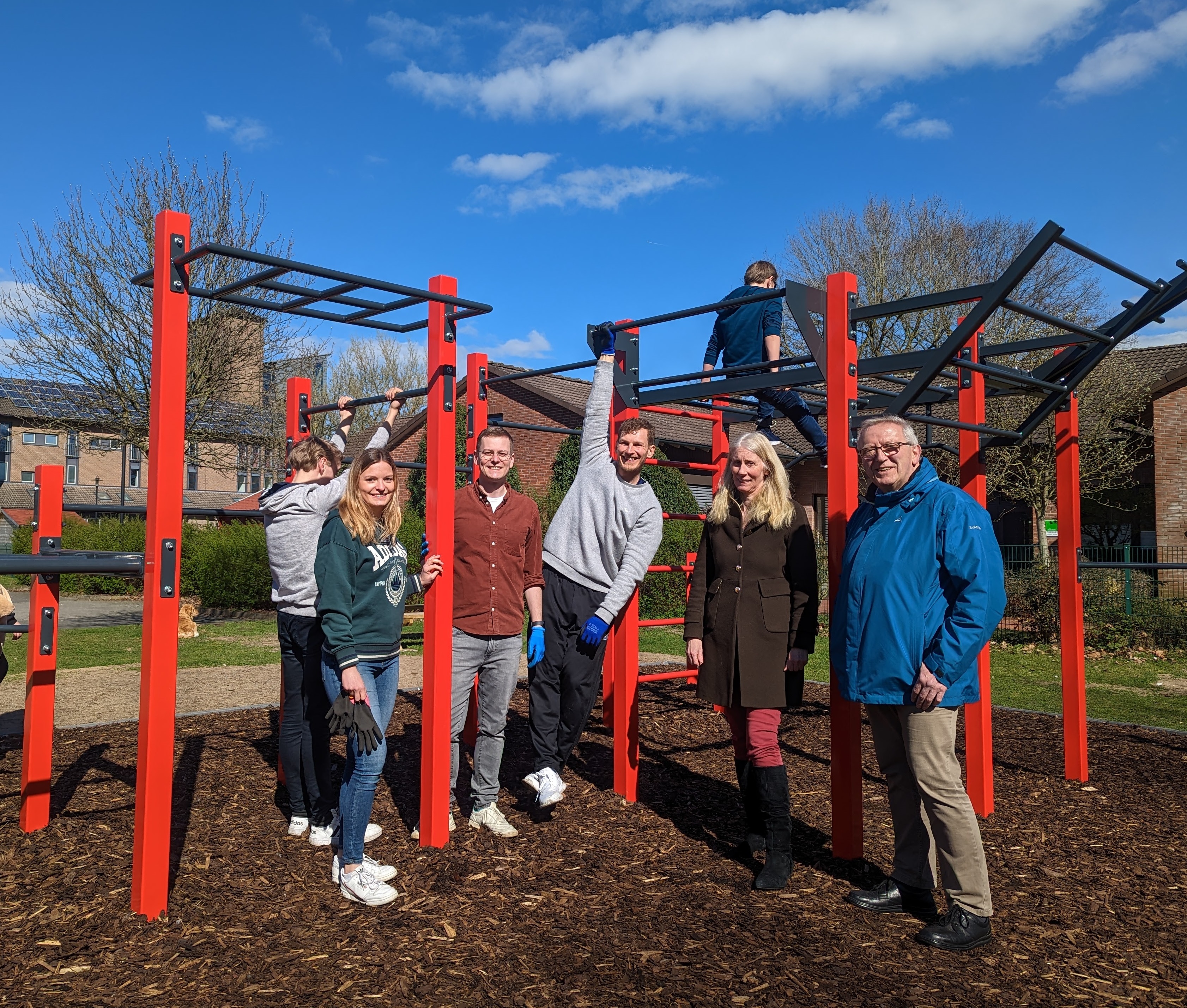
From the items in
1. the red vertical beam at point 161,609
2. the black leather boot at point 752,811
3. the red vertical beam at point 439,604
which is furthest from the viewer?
the red vertical beam at point 439,604

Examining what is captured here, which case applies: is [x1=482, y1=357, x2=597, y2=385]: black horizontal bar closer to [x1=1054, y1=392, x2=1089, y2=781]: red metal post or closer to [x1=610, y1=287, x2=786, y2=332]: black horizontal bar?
[x1=610, y1=287, x2=786, y2=332]: black horizontal bar

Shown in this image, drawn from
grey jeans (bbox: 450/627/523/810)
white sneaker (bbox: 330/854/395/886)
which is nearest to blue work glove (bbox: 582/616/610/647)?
grey jeans (bbox: 450/627/523/810)

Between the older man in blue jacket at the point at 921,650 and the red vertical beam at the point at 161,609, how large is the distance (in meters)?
2.35

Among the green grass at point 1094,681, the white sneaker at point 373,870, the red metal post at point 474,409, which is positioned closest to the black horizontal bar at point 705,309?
the red metal post at point 474,409

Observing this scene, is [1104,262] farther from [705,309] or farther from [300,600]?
[300,600]

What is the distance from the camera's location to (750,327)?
518 centimetres

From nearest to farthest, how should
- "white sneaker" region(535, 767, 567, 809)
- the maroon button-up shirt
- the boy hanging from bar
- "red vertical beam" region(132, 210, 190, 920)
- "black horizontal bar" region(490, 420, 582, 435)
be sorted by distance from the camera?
"red vertical beam" region(132, 210, 190, 920) < the maroon button-up shirt < "white sneaker" region(535, 767, 567, 809) < "black horizontal bar" region(490, 420, 582, 435) < the boy hanging from bar

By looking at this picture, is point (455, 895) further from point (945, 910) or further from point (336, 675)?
point (945, 910)

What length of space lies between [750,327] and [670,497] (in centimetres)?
1161

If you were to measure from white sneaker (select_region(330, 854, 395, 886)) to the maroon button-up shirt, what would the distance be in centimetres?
102

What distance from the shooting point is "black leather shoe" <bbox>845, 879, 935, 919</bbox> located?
3139mm

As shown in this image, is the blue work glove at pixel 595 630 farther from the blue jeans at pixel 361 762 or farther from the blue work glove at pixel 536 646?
the blue jeans at pixel 361 762

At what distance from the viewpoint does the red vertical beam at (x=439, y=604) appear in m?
3.74

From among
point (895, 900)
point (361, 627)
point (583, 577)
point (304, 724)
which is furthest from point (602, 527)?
point (895, 900)
